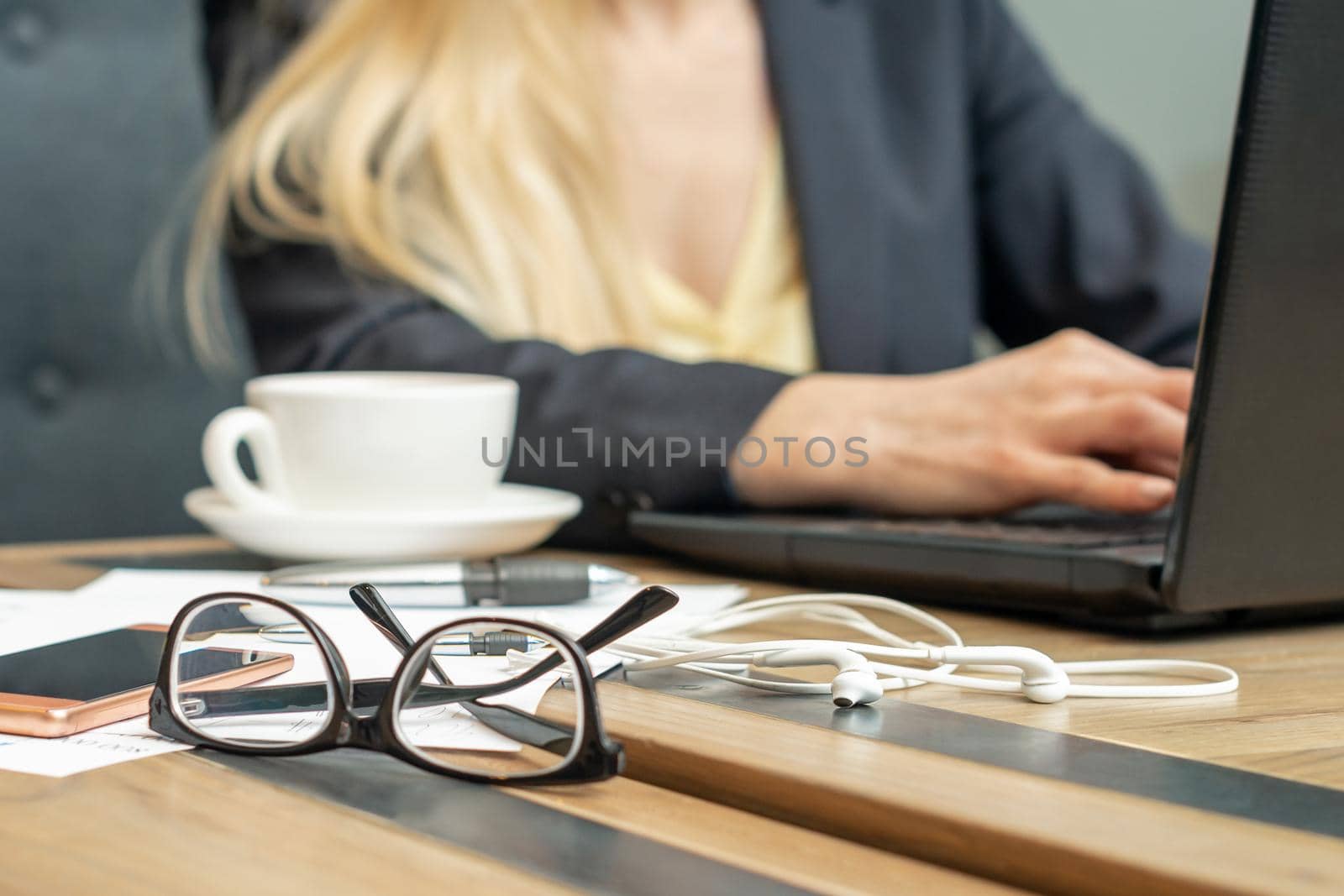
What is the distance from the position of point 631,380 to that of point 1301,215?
42 cm

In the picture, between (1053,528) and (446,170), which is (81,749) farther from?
(446,170)

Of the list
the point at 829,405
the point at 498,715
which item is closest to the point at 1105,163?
the point at 829,405

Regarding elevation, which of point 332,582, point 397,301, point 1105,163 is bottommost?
point 332,582

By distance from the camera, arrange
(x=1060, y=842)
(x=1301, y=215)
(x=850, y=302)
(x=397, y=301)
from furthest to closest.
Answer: (x=850, y=302) < (x=397, y=301) < (x=1301, y=215) < (x=1060, y=842)

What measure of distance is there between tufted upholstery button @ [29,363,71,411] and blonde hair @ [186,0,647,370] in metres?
0.18

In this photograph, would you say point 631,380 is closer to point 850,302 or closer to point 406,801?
point 850,302

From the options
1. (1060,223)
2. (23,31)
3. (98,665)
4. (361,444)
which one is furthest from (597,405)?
(23,31)

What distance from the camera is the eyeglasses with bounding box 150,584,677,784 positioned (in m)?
0.27

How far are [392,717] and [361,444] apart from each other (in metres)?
0.31

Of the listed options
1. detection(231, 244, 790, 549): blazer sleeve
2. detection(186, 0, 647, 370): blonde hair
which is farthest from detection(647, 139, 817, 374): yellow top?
detection(231, 244, 790, 549): blazer sleeve

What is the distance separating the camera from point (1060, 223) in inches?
42.6

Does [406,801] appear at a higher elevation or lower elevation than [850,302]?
lower

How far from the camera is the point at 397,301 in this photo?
32.6 inches

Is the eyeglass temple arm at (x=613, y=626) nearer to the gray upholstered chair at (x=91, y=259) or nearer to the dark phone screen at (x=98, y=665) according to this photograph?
the dark phone screen at (x=98, y=665)
